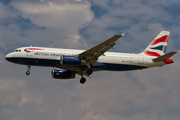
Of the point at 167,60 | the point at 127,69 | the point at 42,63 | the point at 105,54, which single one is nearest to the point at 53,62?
the point at 42,63

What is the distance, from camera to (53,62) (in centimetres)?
4069

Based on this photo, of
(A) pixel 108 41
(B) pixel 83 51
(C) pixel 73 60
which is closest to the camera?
(A) pixel 108 41

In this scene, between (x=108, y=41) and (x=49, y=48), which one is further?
(x=49, y=48)

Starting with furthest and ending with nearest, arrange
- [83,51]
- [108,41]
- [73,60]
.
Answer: [83,51]
[73,60]
[108,41]

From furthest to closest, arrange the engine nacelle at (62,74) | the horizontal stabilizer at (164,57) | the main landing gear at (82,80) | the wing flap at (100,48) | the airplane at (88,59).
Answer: the engine nacelle at (62,74), the main landing gear at (82,80), the horizontal stabilizer at (164,57), the airplane at (88,59), the wing flap at (100,48)

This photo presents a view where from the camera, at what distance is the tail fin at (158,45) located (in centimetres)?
4744

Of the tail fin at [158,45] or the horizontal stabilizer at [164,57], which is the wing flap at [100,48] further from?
the tail fin at [158,45]

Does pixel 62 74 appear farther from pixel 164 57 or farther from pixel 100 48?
pixel 164 57

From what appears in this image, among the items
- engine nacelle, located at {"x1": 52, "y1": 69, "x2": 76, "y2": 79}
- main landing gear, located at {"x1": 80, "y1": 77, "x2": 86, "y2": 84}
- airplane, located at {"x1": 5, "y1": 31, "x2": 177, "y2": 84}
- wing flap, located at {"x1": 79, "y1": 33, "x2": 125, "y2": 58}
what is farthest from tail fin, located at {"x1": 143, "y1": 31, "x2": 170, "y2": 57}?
engine nacelle, located at {"x1": 52, "y1": 69, "x2": 76, "y2": 79}

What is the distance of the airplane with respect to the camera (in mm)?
39719

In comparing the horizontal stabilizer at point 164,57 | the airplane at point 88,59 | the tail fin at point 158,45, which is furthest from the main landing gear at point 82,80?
the horizontal stabilizer at point 164,57

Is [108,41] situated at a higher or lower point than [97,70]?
higher

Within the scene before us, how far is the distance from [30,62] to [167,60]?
21.7m

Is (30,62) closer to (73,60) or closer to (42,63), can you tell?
(42,63)
